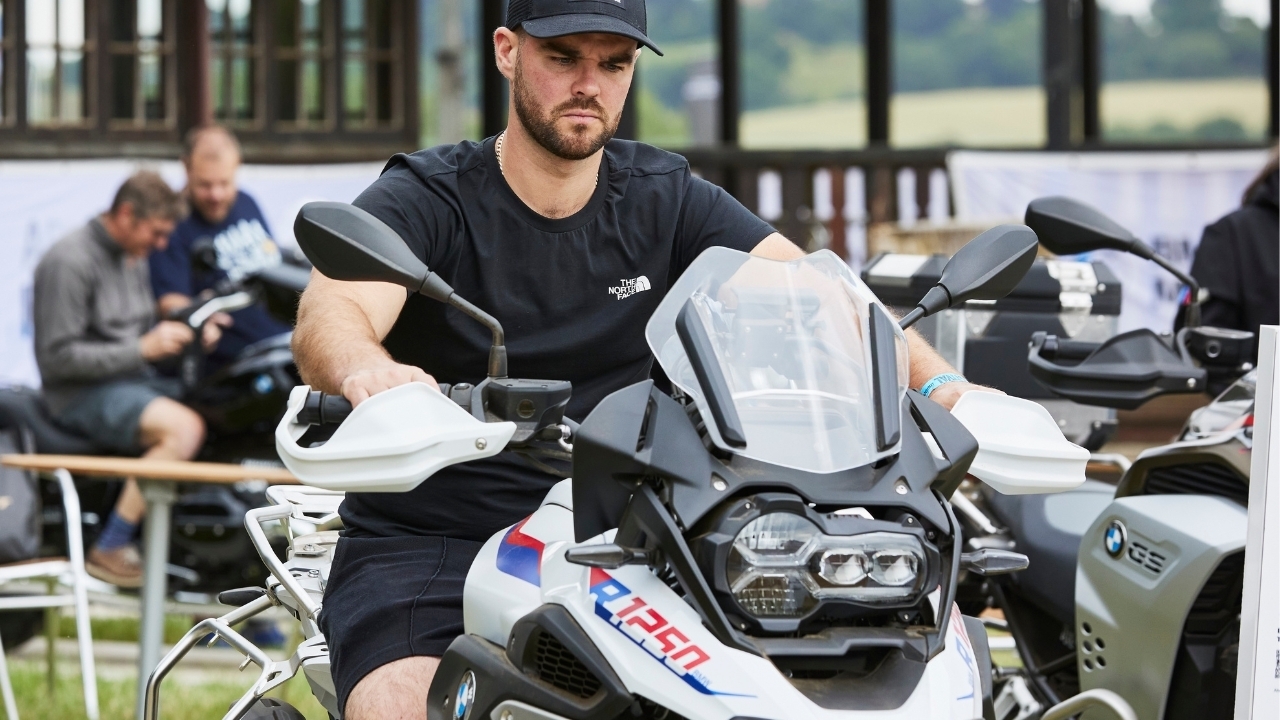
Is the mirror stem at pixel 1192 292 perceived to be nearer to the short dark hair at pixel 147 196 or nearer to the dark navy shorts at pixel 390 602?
the dark navy shorts at pixel 390 602

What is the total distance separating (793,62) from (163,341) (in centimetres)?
564

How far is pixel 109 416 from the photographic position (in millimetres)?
6902

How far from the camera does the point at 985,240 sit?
223 cm

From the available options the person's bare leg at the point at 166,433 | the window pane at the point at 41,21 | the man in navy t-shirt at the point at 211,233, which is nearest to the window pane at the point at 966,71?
the man in navy t-shirt at the point at 211,233

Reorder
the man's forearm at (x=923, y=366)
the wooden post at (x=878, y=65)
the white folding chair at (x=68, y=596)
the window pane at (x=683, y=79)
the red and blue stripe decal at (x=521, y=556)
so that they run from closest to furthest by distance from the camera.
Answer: the red and blue stripe decal at (x=521, y=556) → the man's forearm at (x=923, y=366) → the white folding chair at (x=68, y=596) → the wooden post at (x=878, y=65) → the window pane at (x=683, y=79)

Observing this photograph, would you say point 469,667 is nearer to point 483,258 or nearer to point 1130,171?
point 483,258

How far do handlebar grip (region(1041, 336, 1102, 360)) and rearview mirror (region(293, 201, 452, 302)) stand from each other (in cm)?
159

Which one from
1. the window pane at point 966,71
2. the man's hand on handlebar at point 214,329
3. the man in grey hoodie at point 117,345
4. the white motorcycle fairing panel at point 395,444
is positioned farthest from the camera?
the window pane at point 966,71

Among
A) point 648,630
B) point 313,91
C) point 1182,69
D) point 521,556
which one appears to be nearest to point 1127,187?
point 1182,69

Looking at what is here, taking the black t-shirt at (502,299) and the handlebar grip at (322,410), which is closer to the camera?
the handlebar grip at (322,410)

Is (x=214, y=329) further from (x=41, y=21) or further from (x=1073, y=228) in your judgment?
(x=1073, y=228)

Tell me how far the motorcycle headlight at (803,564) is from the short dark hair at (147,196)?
19.7ft

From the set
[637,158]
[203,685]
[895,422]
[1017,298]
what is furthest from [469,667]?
[203,685]

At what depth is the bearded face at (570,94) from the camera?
270 cm
